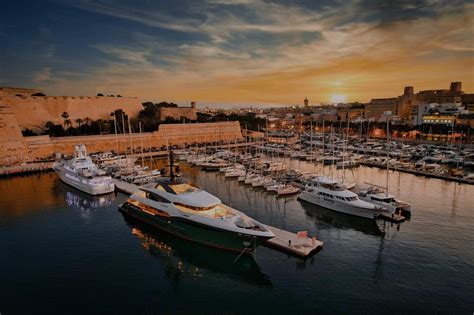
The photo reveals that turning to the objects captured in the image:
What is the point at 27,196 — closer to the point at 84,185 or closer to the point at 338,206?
the point at 84,185

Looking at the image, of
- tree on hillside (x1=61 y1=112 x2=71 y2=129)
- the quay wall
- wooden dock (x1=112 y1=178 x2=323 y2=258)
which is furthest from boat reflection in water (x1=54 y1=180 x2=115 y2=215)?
tree on hillside (x1=61 y1=112 x2=71 y2=129)

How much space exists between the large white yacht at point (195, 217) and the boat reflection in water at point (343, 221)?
5219 millimetres

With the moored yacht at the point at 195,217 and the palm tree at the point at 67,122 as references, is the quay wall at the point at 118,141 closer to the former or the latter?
the palm tree at the point at 67,122

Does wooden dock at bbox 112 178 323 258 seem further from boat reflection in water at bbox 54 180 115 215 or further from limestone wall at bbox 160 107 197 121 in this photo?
limestone wall at bbox 160 107 197 121

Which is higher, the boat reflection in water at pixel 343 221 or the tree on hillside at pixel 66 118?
the tree on hillside at pixel 66 118

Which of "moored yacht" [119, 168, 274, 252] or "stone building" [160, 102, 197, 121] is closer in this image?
"moored yacht" [119, 168, 274, 252]

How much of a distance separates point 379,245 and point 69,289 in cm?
1281

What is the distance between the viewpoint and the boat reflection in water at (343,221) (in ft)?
49.6

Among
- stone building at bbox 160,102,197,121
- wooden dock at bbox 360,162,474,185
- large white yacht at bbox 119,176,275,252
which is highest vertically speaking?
stone building at bbox 160,102,197,121

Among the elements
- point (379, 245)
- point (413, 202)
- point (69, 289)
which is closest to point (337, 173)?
point (413, 202)

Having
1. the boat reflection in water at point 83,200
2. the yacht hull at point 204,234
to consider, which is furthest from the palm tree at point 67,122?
the yacht hull at point 204,234

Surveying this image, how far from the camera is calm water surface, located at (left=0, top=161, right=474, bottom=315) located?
938 cm

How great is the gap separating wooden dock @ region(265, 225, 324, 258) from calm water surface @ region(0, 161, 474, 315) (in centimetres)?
28

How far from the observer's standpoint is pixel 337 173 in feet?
94.2
